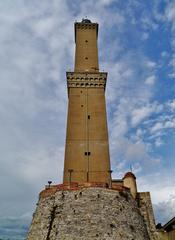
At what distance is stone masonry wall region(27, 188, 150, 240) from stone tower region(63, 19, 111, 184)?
398 cm

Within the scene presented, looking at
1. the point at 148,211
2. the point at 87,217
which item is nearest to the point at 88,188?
the point at 87,217

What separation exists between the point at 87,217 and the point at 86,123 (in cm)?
1160

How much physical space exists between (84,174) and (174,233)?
476 inches

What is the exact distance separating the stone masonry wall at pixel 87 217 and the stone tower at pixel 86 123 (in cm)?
398

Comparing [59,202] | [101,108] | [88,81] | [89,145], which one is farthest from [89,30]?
[59,202]

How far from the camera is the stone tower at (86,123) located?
28.9 meters

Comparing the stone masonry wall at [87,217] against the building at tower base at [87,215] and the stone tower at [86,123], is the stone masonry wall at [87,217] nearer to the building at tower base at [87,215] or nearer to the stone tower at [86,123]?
the building at tower base at [87,215]

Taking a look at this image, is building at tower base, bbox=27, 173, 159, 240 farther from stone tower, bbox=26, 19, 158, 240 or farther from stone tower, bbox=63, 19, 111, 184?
stone tower, bbox=63, 19, 111, 184

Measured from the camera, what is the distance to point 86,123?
3167 centimetres

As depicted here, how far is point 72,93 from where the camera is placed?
1323 inches


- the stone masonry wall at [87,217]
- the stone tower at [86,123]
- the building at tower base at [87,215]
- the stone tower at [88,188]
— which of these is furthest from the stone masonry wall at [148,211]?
the stone tower at [86,123]

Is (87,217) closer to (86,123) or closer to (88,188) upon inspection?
(88,188)

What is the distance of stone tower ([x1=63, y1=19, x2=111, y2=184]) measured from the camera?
94.9 ft

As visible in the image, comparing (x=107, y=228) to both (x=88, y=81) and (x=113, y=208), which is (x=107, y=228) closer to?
(x=113, y=208)
